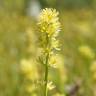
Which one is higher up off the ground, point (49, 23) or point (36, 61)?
point (49, 23)

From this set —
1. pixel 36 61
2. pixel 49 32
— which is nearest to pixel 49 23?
pixel 49 32

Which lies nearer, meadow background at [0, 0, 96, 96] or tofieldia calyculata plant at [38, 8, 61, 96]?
tofieldia calyculata plant at [38, 8, 61, 96]

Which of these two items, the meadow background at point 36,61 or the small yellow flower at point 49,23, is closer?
the small yellow flower at point 49,23

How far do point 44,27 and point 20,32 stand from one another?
5829mm

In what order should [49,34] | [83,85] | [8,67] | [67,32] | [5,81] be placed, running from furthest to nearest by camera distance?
[67,32]
[8,67]
[5,81]
[83,85]
[49,34]

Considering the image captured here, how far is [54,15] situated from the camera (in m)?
2.11

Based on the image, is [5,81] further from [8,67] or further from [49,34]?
[49,34]

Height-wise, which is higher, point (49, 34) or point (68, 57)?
point (68, 57)

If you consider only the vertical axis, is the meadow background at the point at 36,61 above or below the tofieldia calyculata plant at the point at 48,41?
above

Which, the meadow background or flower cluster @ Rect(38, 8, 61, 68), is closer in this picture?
flower cluster @ Rect(38, 8, 61, 68)

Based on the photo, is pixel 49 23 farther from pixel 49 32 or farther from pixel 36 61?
pixel 36 61

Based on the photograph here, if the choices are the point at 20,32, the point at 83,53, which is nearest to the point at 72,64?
the point at 83,53

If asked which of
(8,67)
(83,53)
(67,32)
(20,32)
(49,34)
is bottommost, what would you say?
(49,34)

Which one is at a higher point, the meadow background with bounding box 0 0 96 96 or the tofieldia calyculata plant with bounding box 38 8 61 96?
the meadow background with bounding box 0 0 96 96
